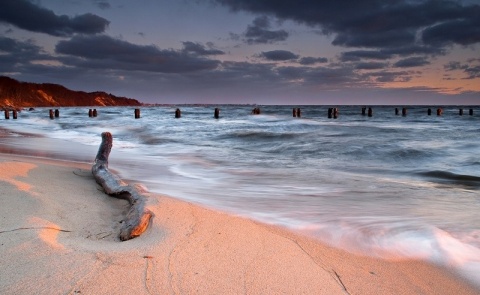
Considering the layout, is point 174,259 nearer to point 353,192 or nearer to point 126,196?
point 126,196

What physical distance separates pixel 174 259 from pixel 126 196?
1800 mm

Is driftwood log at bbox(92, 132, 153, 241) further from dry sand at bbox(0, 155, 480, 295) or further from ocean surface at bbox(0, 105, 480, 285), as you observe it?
ocean surface at bbox(0, 105, 480, 285)

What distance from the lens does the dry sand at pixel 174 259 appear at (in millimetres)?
2016

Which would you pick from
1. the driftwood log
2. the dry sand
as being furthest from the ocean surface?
the driftwood log

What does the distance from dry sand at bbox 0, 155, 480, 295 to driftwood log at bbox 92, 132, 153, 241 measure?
0.09 meters

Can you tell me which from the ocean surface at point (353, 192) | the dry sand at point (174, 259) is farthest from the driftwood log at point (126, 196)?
the ocean surface at point (353, 192)

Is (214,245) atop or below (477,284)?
atop

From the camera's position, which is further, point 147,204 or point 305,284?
point 147,204

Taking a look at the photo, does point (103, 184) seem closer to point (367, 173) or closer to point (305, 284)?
point (305, 284)

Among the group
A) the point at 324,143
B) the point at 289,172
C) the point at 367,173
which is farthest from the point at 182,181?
the point at 324,143

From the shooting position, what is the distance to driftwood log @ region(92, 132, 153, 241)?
274 centimetres

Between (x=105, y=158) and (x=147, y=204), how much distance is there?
100.0 inches

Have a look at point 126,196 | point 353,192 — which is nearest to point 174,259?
point 126,196

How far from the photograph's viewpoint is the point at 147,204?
3.54 meters
